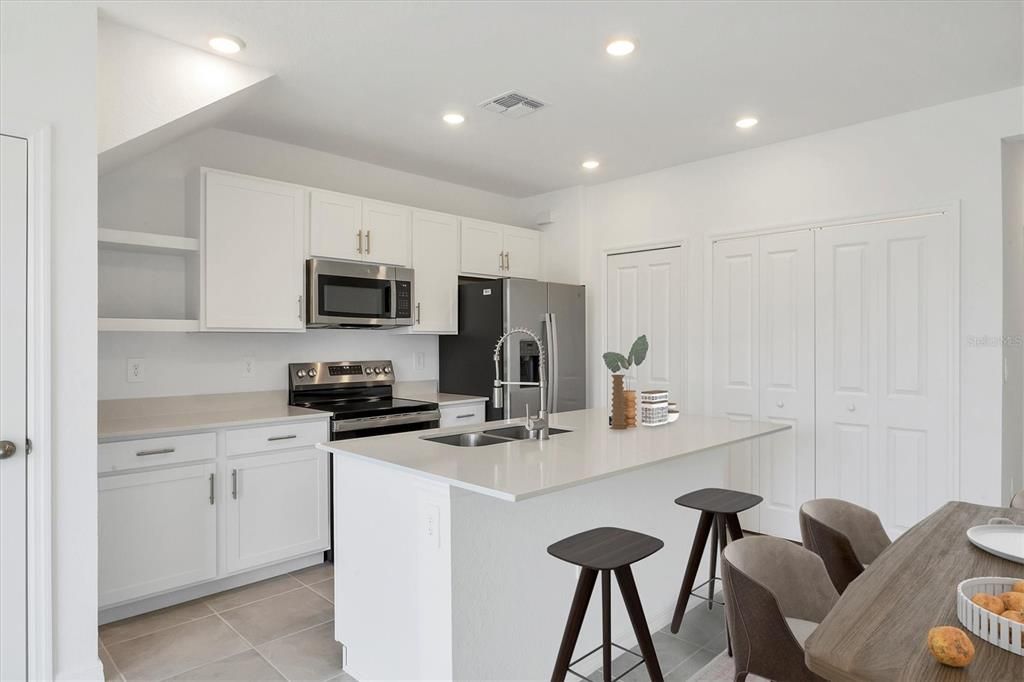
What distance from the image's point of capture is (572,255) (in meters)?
5.14

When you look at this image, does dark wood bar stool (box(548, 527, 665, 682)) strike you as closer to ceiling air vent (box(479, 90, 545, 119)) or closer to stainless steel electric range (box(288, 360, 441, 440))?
stainless steel electric range (box(288, 360, 441, 440))

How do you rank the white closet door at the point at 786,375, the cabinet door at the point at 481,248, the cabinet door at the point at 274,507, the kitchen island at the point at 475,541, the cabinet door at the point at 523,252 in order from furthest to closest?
the cabinet door at the point at 523,252
the cabinet door at the point at 481,248
the white closet door at the point at 786,375
the cabinet door at the point at 274,507
the kitchen island at the point at 475,541

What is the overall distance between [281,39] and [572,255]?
119 inches

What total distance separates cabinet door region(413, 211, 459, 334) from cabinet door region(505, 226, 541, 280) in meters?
0.57

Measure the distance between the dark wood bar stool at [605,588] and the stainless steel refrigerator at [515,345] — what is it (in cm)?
233

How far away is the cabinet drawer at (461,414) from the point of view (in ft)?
13.8

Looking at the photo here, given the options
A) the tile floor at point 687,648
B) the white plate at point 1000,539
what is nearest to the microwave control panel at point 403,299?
the tile floor at point 687,648

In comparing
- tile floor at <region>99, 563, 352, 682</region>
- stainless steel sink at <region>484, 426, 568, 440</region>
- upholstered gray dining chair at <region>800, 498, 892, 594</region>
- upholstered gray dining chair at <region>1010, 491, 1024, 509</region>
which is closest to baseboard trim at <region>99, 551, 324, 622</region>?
tile floor at <region>99, 563, 352, 682</region>

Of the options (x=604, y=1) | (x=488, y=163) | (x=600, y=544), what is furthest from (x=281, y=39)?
(x=600, y=544)

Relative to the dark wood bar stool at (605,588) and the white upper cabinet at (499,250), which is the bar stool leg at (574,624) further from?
the white upper cabinet at (499,250)

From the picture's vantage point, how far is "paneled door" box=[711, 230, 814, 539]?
3934mm

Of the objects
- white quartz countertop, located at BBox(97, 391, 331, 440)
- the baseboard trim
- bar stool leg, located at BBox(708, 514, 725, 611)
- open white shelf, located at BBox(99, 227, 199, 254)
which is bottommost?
the baseboard trim

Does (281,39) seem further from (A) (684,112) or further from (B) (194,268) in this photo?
(A) (684,112)

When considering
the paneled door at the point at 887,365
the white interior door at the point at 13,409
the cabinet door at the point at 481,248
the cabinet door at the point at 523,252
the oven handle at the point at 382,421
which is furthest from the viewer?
the cabinet door at the point at 523,252
